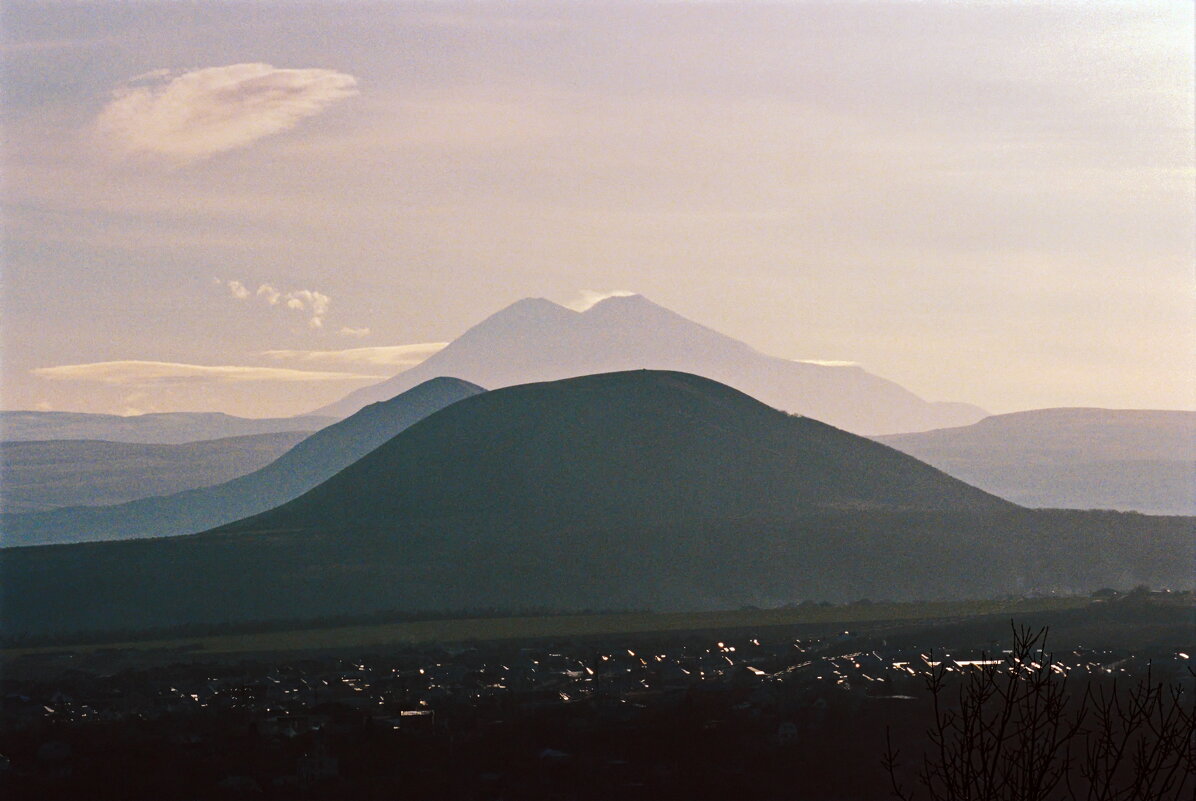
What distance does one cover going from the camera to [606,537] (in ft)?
427

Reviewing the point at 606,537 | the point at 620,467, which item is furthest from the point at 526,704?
the point at 620,467

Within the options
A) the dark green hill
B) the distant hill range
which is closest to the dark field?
the distant hill range

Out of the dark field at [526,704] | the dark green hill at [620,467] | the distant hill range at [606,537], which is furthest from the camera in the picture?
the dark green hill at [620,467]

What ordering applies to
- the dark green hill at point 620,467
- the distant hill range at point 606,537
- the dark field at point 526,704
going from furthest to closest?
1. the dark green hill at point 620,467
2. the distant hill range at point 606,537
3. the dark field at point 526,704

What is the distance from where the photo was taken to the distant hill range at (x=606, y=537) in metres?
116

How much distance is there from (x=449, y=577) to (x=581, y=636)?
108ft

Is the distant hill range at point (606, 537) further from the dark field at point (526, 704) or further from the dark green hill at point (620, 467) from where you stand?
the dark field at point (526, 704)

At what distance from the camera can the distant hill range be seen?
116 m

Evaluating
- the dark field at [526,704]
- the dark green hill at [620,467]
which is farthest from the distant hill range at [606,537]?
the dark field at [526,704]

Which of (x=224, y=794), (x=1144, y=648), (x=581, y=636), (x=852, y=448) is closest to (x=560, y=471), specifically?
(x=852, y=448)

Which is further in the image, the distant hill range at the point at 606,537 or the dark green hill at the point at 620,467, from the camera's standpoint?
the dark green hill at the point at 620,467

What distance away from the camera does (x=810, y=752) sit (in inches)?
1994

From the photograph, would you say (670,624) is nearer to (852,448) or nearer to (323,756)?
(323,756)

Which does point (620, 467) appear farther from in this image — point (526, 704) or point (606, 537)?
point (526, 704)
